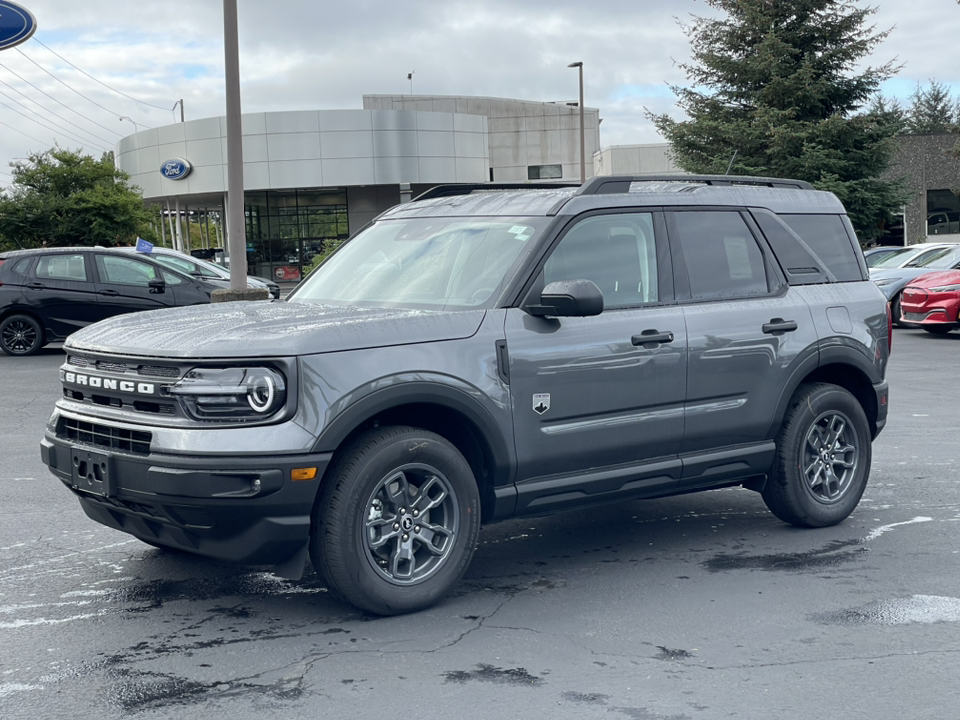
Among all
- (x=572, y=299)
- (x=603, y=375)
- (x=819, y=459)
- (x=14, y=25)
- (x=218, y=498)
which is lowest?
(x=819, y=459)

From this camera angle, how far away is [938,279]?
1923 cm

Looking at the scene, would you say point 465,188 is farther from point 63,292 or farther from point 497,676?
point 63,292

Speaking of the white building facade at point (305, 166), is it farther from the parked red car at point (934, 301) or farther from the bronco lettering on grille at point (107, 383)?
the bronco lettering on grille at point (107, 383)

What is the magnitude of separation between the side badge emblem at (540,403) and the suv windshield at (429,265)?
0.47 metres

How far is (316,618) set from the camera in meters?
4.80

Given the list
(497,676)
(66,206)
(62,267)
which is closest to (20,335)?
(62,267)

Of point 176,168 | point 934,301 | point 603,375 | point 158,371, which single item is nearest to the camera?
point 158,371

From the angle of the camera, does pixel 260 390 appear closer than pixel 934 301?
Yes

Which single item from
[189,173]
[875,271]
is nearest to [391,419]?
[875,271]

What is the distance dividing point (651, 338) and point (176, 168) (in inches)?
1813

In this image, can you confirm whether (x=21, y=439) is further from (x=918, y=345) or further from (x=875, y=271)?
(x=875, y=271)

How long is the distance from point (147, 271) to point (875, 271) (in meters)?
13.6

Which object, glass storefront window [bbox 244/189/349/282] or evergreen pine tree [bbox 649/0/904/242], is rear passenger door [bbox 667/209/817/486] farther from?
glass storefront window [bbox 244/189/349/282]

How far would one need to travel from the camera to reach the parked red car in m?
18.8
